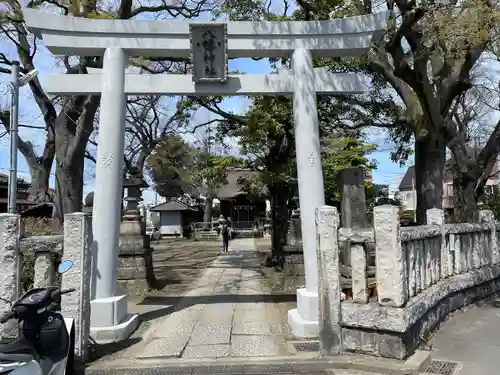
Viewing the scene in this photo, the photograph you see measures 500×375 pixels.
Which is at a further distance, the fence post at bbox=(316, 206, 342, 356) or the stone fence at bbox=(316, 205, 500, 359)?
the fence post at bbox=(316, 206, 342, 356)

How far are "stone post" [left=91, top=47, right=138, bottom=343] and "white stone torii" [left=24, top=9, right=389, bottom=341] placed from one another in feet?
0.05

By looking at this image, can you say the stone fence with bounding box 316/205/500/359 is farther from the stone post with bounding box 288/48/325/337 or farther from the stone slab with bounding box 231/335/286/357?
the stone post with bounding box 288/48/325/337

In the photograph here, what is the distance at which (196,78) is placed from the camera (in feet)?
24.4

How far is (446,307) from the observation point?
25.6 feet

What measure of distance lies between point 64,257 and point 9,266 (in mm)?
612

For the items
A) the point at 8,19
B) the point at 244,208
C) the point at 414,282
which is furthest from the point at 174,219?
the point at 414,282

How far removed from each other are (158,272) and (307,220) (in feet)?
29.8

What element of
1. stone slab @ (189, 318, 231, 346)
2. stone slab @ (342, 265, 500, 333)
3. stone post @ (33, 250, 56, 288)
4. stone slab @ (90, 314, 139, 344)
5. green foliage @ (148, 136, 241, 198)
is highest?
green foliage @ (148, 136, 241, 198)

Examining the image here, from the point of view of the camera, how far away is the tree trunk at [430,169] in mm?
12734

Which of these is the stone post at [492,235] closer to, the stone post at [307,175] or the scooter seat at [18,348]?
the stone post at [307,175]

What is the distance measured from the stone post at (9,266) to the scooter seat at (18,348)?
121 cm

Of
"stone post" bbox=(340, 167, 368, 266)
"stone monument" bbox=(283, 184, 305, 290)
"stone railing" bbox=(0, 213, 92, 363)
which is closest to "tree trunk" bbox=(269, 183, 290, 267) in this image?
"stone monument" bbox=(283, 184, 305, 290)

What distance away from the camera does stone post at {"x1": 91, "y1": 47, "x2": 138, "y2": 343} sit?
6.66 metres

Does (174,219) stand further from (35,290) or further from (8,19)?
(35,290)
